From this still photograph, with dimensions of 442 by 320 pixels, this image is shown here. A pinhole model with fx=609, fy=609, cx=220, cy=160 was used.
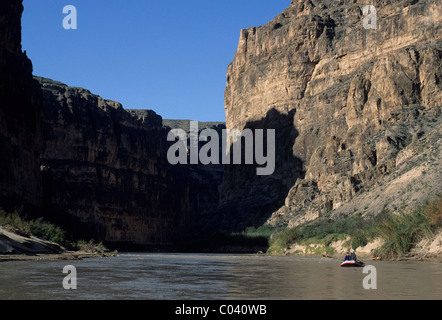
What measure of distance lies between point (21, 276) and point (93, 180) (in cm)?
14712

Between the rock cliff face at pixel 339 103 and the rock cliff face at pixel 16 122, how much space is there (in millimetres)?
47506

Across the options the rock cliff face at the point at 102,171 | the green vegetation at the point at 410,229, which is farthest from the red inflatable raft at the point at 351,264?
the rock cliff face at the point at 102,171

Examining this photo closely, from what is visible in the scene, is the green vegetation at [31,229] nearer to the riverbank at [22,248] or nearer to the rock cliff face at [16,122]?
the riverbank at [22,248]

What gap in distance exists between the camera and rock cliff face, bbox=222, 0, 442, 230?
313ft

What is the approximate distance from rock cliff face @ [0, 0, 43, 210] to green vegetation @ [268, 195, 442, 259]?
41.3m

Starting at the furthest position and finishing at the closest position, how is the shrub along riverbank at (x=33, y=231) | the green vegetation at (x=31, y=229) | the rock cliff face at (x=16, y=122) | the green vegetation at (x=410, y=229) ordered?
the rock cliff face at (x=16, y=122) → the green vegetation at (x=31, y=229) → the shrub along riverbank at (x=33, y=231) → the green vegetation at (x=410, y=229)

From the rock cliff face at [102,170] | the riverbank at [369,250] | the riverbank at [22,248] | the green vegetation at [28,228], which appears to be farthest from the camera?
the rock cliff face at [102,170]

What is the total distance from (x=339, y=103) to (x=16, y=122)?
6812cm

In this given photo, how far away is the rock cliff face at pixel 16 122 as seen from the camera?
84.3 meters

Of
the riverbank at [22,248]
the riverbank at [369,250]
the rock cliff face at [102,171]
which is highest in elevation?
the rock cliff face at [102,171]

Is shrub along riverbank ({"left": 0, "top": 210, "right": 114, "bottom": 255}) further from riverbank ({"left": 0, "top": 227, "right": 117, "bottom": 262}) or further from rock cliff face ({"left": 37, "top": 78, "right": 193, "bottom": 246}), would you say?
rock cliff face ({"left": 37, "top": 78, "right": 193, "bottom": 246})

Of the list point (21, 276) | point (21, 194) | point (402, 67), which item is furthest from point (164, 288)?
point (402, 67)
